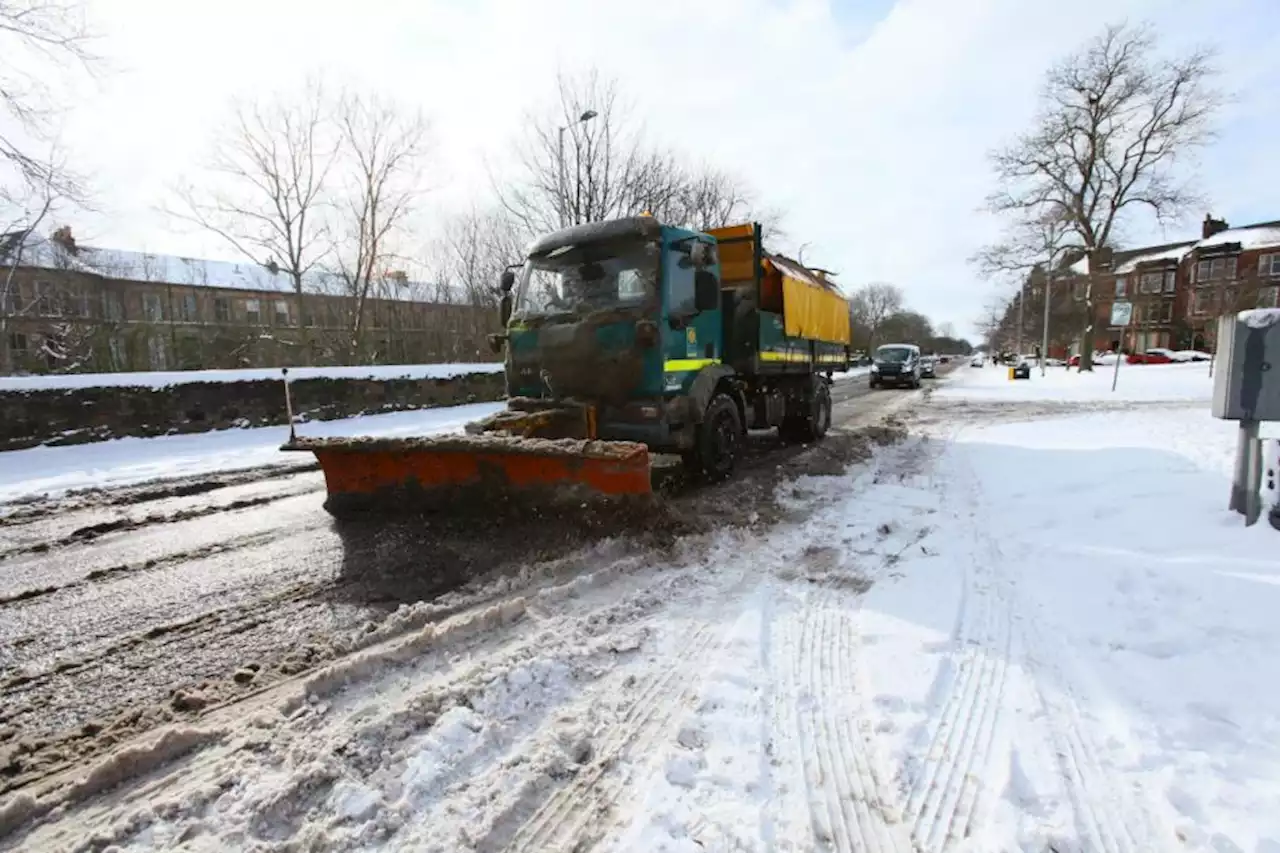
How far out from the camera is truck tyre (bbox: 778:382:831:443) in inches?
403

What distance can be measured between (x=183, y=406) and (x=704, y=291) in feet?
31.5

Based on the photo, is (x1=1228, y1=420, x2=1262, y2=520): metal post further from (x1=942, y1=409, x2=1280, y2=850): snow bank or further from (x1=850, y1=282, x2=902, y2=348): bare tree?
(x1=850, y1=282, x2=902, y2=348): bare tree

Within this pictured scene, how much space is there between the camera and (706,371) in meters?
6.82

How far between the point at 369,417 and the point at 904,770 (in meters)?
13.3

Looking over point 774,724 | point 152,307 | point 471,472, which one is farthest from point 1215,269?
point 152,307

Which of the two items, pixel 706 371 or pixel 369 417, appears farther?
pixel 369 417

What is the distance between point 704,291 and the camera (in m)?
6.52

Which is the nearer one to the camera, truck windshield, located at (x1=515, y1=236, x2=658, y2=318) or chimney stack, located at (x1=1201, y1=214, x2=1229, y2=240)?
truck windshield, located at (x1=515, y1=236, x2=658, y2=318)

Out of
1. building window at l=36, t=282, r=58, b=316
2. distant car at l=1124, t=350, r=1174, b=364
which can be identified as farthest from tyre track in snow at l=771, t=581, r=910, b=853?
distant car at l=1124, t=350, r=1174, b=364

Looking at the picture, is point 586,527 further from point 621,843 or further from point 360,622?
point 621,843

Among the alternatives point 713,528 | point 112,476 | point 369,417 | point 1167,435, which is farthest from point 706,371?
point 369,417

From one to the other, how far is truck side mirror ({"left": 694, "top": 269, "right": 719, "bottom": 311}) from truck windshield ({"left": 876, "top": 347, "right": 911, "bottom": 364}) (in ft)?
67.8

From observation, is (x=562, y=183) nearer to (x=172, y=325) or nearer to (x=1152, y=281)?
(x=172, y=325)

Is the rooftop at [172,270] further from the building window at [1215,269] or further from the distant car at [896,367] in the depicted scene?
the building window at [1215,269]
